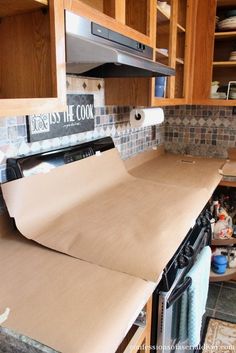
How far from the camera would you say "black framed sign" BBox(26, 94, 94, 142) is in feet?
3.58

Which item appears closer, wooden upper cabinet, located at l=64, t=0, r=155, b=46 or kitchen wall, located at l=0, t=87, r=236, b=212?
wooden upper cabinet, located at l=64, t=0, r=155, b=46

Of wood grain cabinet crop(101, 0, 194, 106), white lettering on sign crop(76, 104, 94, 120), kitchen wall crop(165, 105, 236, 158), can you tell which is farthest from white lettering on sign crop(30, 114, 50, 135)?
kitchen wall crop(165, 105, 236, 158)

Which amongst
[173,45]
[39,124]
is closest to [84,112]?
[39,124]

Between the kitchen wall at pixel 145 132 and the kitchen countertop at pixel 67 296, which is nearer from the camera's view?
the kitchen countertop at pixel 67 296

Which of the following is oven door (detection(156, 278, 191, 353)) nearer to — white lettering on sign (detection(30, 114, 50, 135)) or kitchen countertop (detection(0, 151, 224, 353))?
kitchen countertop (detection(0, 151, 224, 353))

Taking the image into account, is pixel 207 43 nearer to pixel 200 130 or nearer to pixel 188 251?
pixel 200 130

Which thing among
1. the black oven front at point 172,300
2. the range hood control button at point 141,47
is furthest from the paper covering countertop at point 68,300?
the range hood control button at point 141,47

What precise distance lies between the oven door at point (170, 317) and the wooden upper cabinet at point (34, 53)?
2.15 feet

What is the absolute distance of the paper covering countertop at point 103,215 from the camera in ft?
2.69

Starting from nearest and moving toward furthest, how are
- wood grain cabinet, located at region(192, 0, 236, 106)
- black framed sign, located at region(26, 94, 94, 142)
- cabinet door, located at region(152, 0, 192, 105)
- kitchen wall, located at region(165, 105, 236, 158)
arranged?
black framed sign, located at region(26, 94, 94, 142), cabinet door, located at region(152, 0, 192, 105), wood grain cabinet, located at region(192, 0, 236, 106), kitchen wall, located at region(165, 105, 236, 158)

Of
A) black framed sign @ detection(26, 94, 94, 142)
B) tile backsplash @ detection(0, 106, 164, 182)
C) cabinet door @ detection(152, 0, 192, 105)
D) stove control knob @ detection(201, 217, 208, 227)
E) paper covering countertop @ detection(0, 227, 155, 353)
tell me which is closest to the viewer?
paper covering countertop @ detection(0, 227, 155, 353)

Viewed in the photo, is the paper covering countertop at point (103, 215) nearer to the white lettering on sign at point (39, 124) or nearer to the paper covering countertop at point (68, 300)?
the paper covering countertop at point (68, 300)

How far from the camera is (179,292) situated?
981mm

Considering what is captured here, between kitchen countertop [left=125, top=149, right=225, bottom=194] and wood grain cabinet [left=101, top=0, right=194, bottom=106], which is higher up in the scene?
wood grain cabinet [left=101, top=0, right=194, bottom=106]
